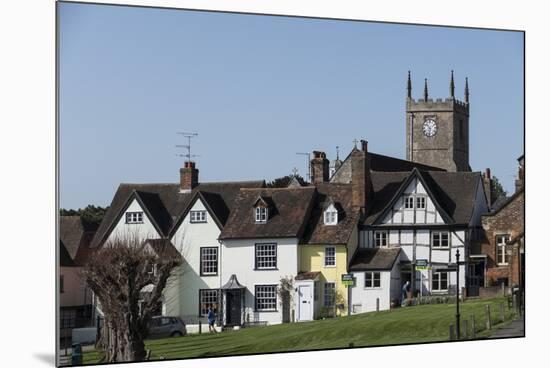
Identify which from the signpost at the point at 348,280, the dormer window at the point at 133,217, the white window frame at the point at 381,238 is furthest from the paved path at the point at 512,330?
the dormer window at the point at 133,217

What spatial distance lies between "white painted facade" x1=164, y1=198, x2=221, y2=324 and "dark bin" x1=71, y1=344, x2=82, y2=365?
1.54m

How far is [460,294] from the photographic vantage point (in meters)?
19.4

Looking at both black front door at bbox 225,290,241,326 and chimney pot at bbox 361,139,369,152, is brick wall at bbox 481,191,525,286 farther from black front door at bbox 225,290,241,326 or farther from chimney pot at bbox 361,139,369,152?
black front door at bbox 225,290,241,326

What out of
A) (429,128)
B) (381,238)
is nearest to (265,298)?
(381,238)

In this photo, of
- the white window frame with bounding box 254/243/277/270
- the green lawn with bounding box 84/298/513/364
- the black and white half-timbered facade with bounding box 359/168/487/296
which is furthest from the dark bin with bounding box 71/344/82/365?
the black and white half-timbered facade with bounding box 359/168/487/296

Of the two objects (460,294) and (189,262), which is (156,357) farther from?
(460,294)

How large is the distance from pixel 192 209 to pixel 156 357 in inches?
86.2

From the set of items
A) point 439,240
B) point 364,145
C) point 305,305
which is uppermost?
point 364,145

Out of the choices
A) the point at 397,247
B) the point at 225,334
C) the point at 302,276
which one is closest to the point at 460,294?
the point at 397,247

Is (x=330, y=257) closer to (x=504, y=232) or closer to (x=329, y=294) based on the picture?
(x=329, y=294)

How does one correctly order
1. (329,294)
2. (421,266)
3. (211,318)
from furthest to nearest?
(421,266), (329,294), (211,318)

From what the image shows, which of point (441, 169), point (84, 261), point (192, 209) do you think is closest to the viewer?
point (84, 261)

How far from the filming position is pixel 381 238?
63.9 ft

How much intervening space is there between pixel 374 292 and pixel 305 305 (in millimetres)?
1117
